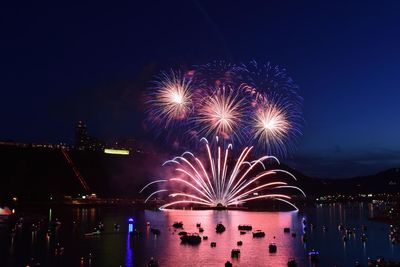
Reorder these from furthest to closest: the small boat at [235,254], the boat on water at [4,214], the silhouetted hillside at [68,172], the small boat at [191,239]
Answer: the silhouetted hillside at [68,172]
the boat on water at [4,214]
the small boat at [191,239]
the small boat at [235,254]

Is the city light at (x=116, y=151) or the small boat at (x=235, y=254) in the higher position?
the city light at (x=116, y=151)

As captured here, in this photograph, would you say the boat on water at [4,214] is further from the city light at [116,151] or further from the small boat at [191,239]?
the city light at [116,151]

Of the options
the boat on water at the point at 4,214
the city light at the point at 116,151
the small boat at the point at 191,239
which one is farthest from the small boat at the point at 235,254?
the city light at the point at 116,151

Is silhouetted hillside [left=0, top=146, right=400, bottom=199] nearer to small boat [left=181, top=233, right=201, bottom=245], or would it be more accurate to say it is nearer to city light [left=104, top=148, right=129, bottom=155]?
city light [left=104, top=148, right=129, bottom=155]

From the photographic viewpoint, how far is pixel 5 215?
7675cm

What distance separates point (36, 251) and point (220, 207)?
53.6m

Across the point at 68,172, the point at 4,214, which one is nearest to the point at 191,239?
the point at 4,214

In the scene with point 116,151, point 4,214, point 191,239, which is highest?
point 116,151

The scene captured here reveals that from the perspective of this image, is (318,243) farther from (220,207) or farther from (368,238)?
(220,207)

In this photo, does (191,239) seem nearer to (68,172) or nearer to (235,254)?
(235,254)

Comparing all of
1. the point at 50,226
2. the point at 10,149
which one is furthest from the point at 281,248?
the point at 10,149

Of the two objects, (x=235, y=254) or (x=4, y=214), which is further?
(x=4, y=214)

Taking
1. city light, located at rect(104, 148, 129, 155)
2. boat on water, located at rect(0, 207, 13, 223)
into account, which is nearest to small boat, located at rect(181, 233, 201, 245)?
boat on water, located at rect(0, 207, 13, 223)

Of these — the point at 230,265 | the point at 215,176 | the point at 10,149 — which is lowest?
the point at 230,265
